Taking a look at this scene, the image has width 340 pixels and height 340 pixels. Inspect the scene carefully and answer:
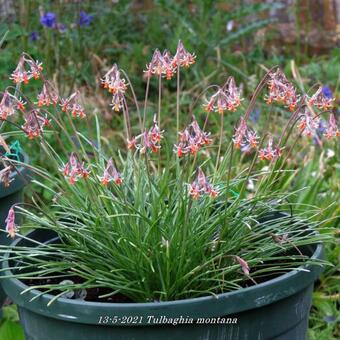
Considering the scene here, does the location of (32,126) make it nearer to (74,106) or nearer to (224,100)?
(74,106)

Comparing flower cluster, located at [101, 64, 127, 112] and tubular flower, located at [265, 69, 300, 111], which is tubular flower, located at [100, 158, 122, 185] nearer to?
flower cluster, located at [101, 64, 127, 112]

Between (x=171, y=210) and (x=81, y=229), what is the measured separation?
23 centimetres

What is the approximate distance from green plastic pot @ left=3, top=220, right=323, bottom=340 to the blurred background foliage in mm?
1502

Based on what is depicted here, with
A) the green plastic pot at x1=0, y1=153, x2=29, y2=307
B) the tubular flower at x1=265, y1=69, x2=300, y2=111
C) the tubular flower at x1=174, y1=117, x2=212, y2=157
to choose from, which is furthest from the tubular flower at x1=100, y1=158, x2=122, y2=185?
the green plastic pot at x1=0, y1=153, x2=29, y2=307

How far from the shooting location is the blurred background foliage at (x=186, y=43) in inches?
161

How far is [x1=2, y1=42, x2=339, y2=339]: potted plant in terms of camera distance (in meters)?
1.76

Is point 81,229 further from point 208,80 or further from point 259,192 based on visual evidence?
point 208,80

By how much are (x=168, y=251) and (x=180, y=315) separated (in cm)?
17

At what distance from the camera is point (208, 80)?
461 centimetres

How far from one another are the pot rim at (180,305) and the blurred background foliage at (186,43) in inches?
61.1

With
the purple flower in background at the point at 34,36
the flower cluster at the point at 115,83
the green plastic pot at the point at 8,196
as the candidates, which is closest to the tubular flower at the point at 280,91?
the flower cluster at the point at 115,83

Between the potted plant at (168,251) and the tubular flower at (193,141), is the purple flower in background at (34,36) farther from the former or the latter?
the tubular flower at (193,141)

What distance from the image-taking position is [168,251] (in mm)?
1840

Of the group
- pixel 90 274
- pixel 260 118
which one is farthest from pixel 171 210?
pixel 260 118
